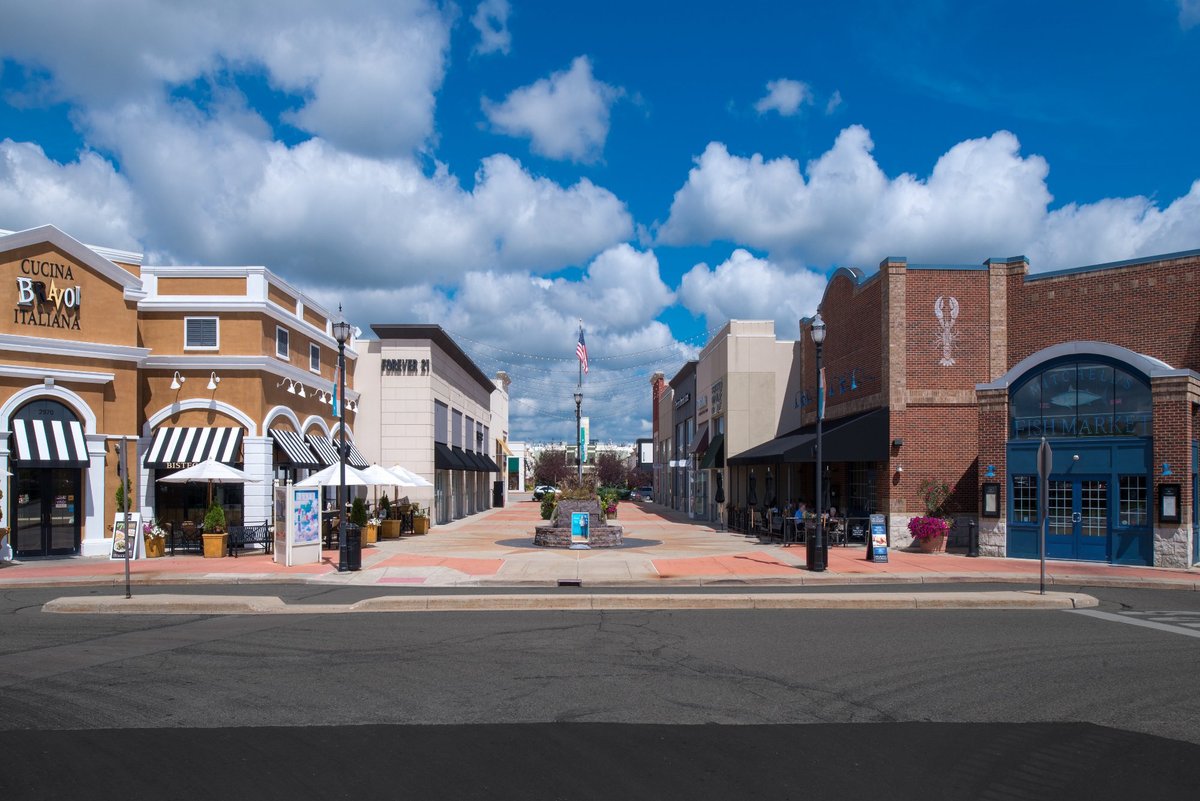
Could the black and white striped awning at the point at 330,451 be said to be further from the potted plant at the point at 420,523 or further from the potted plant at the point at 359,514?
the potted plant at the point at 359,514

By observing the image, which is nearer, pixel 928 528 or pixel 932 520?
pixel 928 528

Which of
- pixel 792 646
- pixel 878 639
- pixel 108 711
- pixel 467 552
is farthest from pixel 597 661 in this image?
pixel 467 552

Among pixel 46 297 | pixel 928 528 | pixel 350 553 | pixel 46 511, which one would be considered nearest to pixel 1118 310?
pixel 928 528

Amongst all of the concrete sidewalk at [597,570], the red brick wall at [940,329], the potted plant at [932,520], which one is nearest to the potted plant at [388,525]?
the concrete sidewalk at [597,570]

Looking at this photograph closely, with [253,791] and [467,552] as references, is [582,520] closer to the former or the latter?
[467,552]

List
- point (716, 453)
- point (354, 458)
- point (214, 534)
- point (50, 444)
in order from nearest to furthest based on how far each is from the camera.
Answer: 1. point (50, 444)
2. point (214, 534)
3. point (354, 458)
4. point (716, 453)

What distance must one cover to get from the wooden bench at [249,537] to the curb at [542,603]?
8885 mm

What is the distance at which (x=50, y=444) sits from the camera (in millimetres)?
22766

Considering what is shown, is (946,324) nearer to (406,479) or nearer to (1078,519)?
(1078,519)

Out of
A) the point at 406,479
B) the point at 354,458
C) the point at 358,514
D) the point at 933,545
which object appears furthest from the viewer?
the point at 354,458

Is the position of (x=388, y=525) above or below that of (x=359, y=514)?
below

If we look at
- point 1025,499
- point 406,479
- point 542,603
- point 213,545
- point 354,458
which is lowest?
point 213,545

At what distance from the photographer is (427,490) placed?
3741 cm

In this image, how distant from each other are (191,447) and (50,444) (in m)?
3.49
